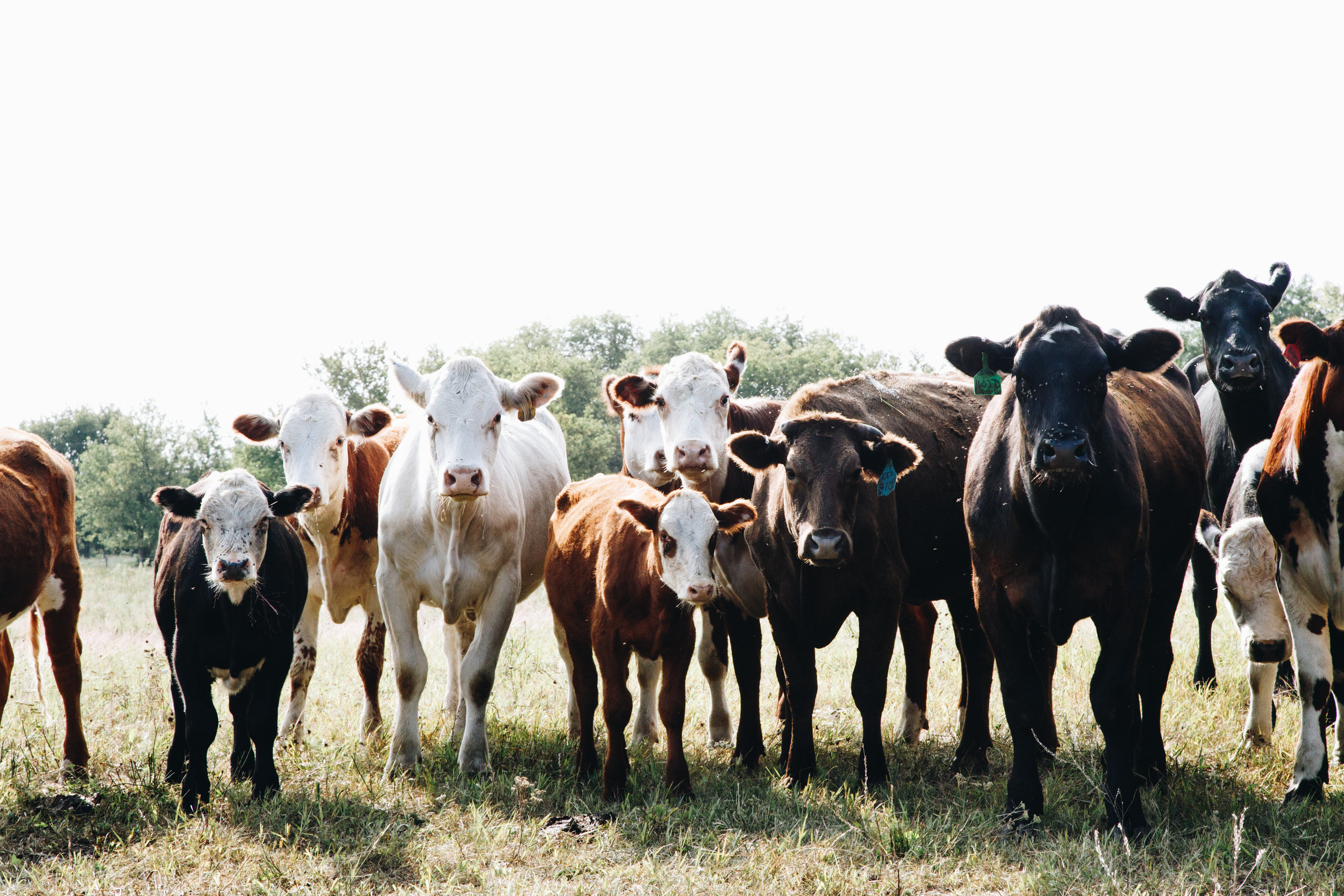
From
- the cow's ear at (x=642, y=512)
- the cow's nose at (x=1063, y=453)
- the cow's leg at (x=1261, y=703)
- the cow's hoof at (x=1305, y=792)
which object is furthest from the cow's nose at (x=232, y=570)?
the cow's leg at (x=1261, y=703)

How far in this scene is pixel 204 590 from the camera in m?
5.55

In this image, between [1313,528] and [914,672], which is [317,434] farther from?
[1313,528]

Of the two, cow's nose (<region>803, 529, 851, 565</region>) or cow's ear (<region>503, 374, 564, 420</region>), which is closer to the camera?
cow's nose (<region>803, 529, 851, 565</region>)

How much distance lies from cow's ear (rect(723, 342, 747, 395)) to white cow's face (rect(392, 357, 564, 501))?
1.68 m

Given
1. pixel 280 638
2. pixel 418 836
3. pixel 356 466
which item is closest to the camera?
pixel 418 836

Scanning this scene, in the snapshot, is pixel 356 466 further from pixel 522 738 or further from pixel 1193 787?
pixel 1193 787

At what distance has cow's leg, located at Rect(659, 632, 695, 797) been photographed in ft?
18.0

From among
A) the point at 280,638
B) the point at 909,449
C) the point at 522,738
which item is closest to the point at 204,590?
the point at 280,638

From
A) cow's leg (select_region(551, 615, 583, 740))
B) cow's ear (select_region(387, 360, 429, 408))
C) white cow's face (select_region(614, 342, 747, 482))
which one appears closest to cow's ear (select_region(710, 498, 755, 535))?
white cow's face (select_region(614, 342, 747, 482))

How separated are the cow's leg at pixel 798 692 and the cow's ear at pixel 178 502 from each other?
3.26 meters

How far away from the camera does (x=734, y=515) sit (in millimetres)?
5801

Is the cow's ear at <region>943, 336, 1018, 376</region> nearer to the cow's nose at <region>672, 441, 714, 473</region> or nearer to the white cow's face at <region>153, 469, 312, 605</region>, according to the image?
the cow's nose at <region>672, 441, 714, 473</region>

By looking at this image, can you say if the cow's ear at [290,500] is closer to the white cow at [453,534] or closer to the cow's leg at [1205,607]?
the white cow at [453,534]

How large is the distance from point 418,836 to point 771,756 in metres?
2.47
